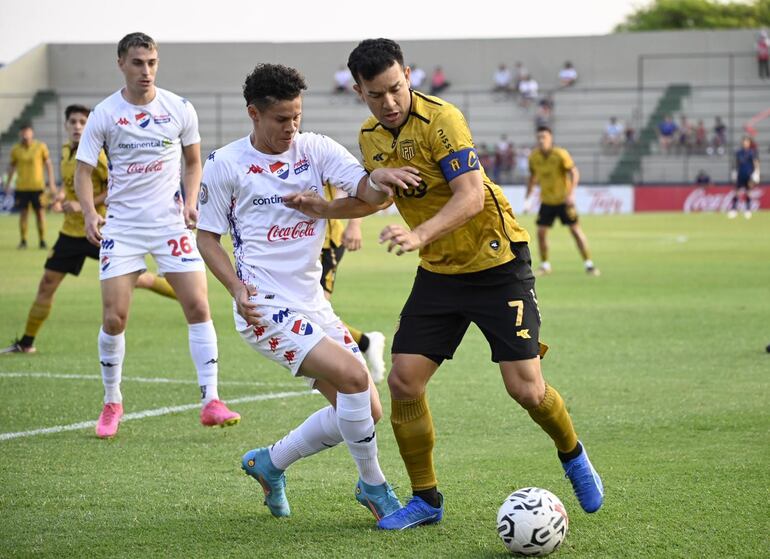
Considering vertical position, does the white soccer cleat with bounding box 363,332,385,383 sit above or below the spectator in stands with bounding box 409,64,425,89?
below

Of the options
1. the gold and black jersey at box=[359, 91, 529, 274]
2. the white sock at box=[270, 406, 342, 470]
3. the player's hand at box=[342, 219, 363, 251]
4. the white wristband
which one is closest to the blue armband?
the gold and black jersey at box=[359, 91, 529, 274]

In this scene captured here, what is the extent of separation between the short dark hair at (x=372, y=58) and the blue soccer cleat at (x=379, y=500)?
75.4 inches

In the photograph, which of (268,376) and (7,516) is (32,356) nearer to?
(268,376)

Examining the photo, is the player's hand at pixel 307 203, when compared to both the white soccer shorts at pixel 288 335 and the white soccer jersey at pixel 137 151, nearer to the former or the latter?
the white soccer shorts at pixel 288 335

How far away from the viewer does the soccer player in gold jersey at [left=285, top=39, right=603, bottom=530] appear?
17.1ft

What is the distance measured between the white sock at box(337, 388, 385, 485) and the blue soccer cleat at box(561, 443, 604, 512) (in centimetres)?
91

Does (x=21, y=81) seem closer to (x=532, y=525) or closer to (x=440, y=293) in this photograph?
(x=440, y=293)

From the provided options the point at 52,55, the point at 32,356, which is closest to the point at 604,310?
the point at 32,356

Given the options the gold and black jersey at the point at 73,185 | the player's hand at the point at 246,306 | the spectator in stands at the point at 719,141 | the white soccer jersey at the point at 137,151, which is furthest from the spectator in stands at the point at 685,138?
the player's hand at the point at 246,306

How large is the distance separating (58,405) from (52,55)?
47212mm

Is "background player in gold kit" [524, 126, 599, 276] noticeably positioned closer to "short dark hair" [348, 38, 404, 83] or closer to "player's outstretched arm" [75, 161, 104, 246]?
"player's outstretched arm" [75, 161, 104, 246]

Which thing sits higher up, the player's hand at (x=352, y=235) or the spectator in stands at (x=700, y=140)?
the player's hand at (x=352, y=235)

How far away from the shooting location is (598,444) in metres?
6.88

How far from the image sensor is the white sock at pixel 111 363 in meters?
7.57
